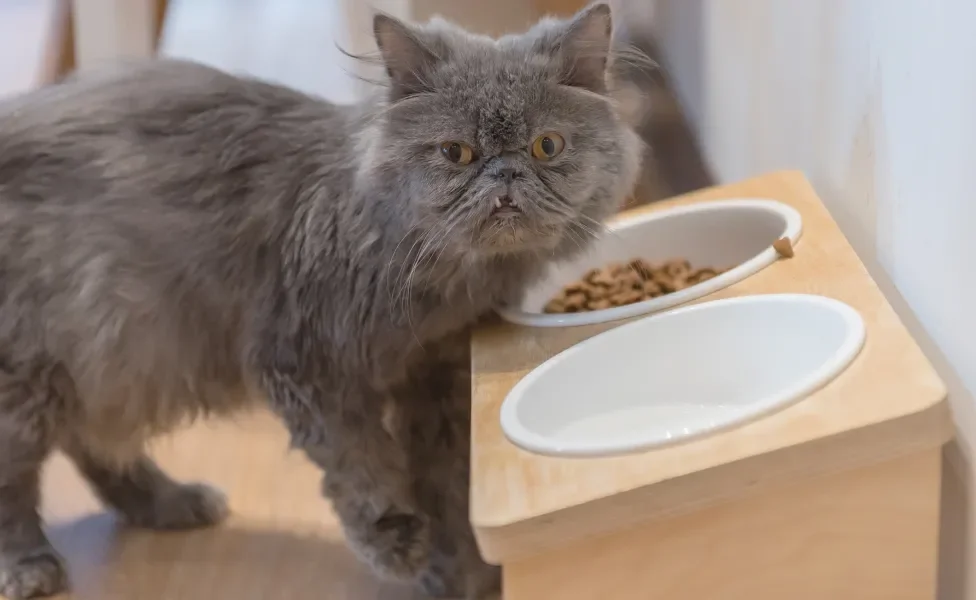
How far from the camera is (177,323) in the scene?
1190 millimetres

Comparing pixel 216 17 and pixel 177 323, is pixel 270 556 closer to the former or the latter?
pixel 177 323

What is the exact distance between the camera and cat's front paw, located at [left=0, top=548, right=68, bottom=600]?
1.27 m

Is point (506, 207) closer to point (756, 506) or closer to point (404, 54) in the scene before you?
point (404, 54)

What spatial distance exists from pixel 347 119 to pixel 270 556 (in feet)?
2.11

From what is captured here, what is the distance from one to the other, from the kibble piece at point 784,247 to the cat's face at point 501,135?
8.9 inches

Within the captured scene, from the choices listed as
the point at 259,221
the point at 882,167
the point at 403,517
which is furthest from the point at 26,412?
the point at 882,167

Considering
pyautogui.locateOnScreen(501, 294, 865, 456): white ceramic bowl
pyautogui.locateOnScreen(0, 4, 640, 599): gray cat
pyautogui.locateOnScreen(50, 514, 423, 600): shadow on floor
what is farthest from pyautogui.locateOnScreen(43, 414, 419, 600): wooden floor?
pyautogui.locateOnScreen(501, 294, 865, 456): white ceramic bowl

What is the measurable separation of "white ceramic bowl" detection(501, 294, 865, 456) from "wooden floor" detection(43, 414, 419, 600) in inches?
15.7

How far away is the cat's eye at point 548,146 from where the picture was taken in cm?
99

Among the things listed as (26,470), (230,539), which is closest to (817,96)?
(230,539)

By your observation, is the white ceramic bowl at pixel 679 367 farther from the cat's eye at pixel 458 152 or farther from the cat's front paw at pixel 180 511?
the cat's front paw at pixel 180 511

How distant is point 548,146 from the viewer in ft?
3.27

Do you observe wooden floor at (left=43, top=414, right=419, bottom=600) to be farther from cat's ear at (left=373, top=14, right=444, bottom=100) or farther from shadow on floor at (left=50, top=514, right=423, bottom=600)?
cat's ear at (left=373, top=14, right=444, bottom=100)

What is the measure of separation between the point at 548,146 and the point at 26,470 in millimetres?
814
